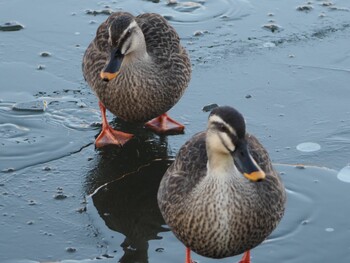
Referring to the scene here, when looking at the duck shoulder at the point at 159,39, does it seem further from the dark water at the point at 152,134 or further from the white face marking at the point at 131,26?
the dark water at the point at 152,134

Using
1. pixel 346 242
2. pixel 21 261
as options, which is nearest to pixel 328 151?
pixel 346 242

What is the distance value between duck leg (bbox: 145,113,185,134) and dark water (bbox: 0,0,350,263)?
→ 2.7 inches

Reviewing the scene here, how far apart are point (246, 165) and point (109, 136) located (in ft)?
7.07

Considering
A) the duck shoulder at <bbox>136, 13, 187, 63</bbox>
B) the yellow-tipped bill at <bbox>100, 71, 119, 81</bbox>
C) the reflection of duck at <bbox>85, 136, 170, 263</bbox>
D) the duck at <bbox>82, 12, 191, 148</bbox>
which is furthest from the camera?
the duck shoulder at <bbox>136, 13, 187, 63</bbox>

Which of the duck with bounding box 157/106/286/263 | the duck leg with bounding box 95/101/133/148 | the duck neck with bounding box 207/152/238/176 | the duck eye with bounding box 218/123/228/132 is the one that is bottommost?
the duck leg with bounding box 95/101/133/148

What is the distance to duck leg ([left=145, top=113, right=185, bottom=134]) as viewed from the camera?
6.32 meters

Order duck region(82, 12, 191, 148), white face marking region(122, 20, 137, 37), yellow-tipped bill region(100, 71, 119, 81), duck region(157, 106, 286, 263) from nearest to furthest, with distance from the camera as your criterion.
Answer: duck region(157, 106, 286, 263), yellow-tipped bill region(100, 71, 119, 81), white face marking region(122, 20, 137, 37), duck region(82, 12, 191, 148)

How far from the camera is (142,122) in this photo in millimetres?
6262

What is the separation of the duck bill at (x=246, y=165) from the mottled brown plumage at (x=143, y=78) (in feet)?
6.39

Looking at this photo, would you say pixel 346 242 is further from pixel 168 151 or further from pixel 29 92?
pixel 29 92

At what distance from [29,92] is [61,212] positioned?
1765 mm

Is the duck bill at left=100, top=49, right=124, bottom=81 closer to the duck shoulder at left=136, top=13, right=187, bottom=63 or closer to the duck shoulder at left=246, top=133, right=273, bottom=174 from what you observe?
the duck shoulder at left=136, top=13, right=187, bottom=63

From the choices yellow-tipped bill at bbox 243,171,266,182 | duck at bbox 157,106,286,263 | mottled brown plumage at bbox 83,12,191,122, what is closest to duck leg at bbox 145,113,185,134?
mottled brown plumage at bbox 83,12,191,122

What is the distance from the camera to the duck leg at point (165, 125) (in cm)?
632
